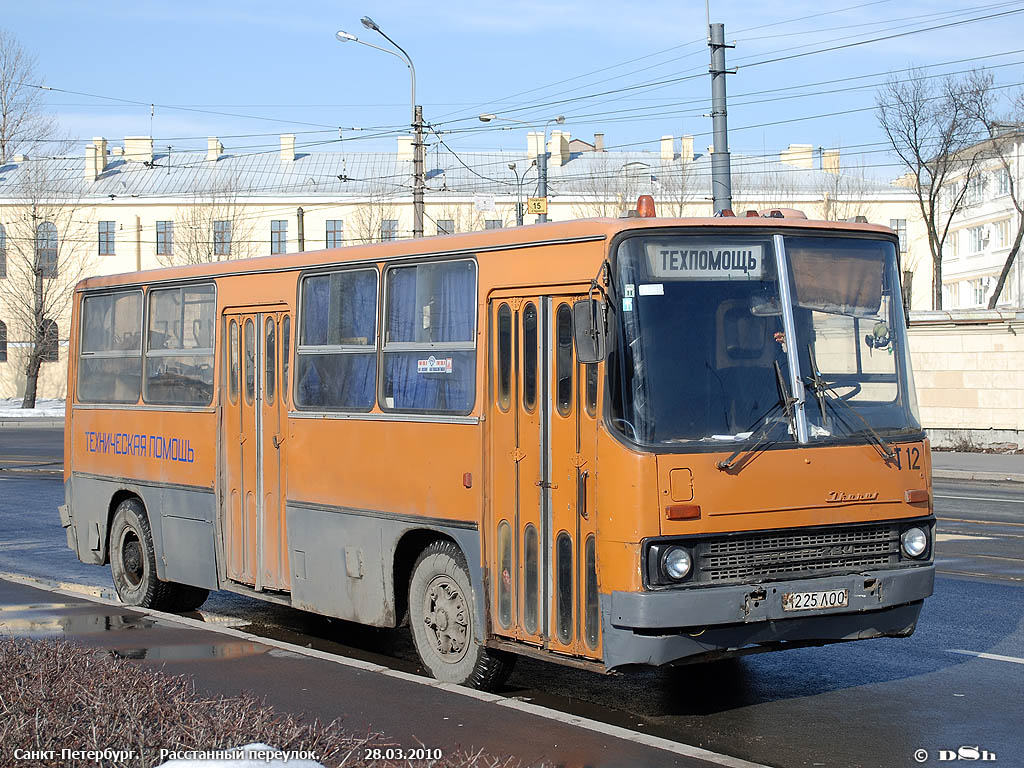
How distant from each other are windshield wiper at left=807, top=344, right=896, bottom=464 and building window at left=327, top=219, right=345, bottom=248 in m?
68.3

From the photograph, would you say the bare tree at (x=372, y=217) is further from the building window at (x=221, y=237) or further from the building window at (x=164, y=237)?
the building window at (x=164, y=237)

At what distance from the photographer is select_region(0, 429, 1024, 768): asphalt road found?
284 inches

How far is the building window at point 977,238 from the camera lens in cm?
7444

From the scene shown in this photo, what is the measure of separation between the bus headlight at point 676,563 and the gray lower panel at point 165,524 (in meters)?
5.16

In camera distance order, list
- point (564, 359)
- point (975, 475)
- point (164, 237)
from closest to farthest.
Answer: point (564, 359) < point (975, 475) < point (164, 237)

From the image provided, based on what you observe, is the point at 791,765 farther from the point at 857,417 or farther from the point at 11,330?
the point at 11,330

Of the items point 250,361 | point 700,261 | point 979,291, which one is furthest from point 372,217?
point 700,261

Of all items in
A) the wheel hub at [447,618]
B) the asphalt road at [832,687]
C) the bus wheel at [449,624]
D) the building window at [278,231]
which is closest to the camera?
the asphalt road at [832,687]

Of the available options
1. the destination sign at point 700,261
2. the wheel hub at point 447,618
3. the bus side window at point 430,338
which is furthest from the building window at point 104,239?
the destination sign at point 700,261

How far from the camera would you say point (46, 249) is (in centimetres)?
6450

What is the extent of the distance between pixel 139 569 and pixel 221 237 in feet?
202

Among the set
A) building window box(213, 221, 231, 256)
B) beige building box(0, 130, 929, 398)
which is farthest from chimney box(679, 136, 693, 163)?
building window box(213, 221, 231, 256)

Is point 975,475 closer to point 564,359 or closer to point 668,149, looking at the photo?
point 564,359

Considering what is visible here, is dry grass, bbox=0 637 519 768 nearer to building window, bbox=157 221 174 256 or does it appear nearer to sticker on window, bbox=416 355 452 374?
sticker on window, bbox=416 355 452 374
